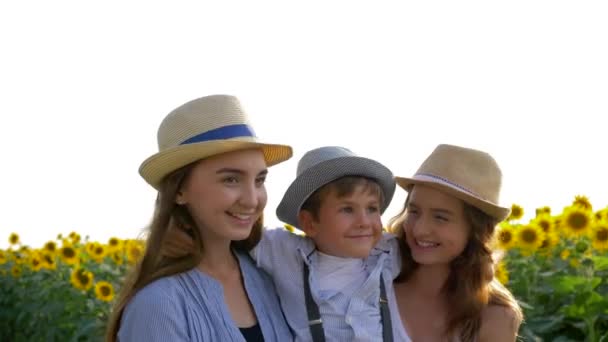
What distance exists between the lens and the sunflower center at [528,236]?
549 cm

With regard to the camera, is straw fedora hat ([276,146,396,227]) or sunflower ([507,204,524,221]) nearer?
straw fedora hat ([276,146,396,227])

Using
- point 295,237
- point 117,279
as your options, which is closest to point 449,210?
point 295,237

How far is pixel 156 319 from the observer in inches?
110

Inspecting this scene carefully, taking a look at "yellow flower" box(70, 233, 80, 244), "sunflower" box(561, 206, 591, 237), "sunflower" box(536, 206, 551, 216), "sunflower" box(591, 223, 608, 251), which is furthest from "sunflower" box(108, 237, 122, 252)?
"sunflower" box(591, 223, 608, 251)

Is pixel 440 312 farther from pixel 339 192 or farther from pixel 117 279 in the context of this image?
pixel 117 279

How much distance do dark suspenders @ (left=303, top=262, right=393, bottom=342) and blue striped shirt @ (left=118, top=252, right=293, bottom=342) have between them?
0.55ft

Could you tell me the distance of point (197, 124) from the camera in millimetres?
3096

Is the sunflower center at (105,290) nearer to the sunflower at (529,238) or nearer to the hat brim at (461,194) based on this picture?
the sunflower at (529,238)

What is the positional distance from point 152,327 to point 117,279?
13.6ft

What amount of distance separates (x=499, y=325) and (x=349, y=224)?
0.71 meters

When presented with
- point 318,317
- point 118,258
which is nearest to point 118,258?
point 118,258

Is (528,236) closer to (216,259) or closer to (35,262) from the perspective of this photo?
(216,259)

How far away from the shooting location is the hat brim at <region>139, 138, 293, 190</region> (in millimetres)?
2949

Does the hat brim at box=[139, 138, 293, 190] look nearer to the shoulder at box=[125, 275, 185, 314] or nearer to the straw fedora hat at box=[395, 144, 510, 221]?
the shoulder at box=[125, 275, 185, 314]
